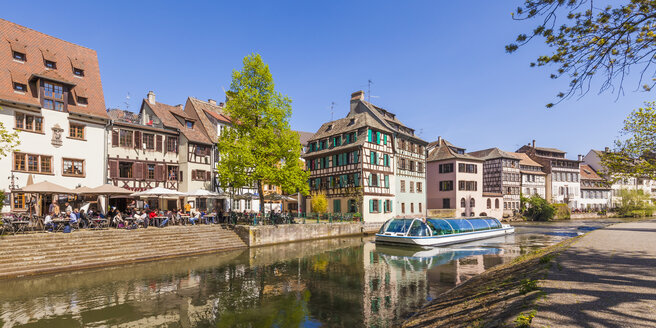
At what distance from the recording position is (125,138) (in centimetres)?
2948

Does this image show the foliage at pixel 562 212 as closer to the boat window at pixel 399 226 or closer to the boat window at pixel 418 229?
the boat window at pixel 418 229

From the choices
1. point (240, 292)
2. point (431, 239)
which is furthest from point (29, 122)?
point (431, 239)

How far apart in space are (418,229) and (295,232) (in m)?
9.82

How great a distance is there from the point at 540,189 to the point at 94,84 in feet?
238

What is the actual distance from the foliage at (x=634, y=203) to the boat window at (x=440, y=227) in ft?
208

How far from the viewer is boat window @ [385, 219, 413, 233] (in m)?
26.8

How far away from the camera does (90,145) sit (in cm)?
2656

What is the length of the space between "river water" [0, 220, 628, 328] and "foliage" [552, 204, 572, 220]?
4989 centimetres

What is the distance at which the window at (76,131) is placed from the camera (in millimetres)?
25688

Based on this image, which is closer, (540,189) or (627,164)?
(627,164)

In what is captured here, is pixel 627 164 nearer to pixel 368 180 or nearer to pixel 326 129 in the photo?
pixel 368 180

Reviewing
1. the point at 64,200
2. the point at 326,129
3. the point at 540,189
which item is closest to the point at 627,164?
the point at 326,129

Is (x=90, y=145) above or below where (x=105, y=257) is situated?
above

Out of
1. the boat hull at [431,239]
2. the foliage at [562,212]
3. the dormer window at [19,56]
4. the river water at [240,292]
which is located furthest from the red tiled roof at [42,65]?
the foliage at [562,212]
